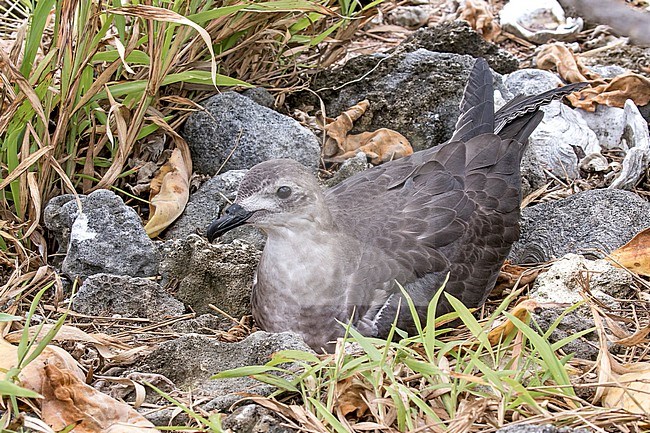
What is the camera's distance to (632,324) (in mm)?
3111

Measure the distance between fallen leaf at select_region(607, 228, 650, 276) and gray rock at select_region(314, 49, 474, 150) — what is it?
4.12ft

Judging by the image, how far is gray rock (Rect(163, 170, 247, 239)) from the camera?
12.4 feet

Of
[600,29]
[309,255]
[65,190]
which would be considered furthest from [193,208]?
[600,29]

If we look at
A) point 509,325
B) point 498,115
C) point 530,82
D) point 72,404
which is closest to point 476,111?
point 498,115

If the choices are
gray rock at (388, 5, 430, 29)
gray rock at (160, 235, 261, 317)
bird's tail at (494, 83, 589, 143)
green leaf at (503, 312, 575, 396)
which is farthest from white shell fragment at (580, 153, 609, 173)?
green leaf at (503, 312, 575, 396)

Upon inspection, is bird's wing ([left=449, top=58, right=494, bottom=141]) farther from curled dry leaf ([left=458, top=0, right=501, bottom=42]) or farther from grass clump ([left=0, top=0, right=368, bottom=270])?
curled dry leaf ([left=458, top=0, right=501, bottom=42])

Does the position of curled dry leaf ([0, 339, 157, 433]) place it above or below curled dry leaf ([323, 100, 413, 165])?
above

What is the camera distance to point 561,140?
4547mm

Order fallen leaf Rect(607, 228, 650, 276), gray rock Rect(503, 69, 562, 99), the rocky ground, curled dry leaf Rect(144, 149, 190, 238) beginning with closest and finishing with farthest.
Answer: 1. the rocky ground
2. fallen leaf Rect(607, 228, 650, 276)
3. curled dry leaf Rect(144, 149, 190, 238)
4. gray rock Rect(503, 69, 562, 99)

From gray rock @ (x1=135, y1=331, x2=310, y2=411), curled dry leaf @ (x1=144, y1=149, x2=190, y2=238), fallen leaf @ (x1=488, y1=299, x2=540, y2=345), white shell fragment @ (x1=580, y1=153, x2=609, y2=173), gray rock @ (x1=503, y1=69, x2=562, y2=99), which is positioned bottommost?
white shell fragment @ (x1=580, y1=153, x2=609, y2=173)

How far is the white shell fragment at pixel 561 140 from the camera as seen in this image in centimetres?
448

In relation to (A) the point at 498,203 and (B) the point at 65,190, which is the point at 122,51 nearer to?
(B) the point at 65,190

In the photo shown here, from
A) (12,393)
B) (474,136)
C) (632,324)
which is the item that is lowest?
(632,324)

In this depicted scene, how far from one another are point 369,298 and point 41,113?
1373 mm
